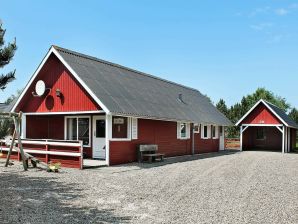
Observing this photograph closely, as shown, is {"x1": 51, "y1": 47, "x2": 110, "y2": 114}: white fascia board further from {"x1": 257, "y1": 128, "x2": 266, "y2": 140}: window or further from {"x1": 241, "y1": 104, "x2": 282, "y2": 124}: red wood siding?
{"x1": 257, "y1": 128, "x2": 266, "y2": 140}: window

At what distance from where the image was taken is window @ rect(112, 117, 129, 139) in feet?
59.0

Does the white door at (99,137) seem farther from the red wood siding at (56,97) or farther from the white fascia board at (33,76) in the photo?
the white fascia board at (33,76)

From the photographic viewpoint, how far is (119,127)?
60.1 feet

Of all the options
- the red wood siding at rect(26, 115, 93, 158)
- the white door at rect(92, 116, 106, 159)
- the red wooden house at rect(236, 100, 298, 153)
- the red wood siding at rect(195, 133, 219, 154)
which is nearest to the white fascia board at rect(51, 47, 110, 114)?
the white door at rect(92, 116, 106, 159)

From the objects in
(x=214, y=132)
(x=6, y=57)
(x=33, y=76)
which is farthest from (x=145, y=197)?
(x=214, y=132)

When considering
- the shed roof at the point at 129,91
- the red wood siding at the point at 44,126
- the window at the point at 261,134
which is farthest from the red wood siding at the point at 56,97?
the window at the point at 261,134

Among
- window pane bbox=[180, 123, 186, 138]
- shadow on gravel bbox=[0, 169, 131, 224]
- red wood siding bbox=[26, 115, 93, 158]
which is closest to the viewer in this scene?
shadow on gravel bbox=[0, 169, 131, 224]

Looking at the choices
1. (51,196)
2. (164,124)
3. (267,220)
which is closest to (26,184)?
(51,196)

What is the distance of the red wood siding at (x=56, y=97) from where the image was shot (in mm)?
17781

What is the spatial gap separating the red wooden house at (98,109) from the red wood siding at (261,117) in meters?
10.1

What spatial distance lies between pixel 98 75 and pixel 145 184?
9.03 m

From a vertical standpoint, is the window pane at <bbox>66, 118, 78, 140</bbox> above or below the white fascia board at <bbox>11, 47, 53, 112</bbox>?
below

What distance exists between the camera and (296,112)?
60.0m

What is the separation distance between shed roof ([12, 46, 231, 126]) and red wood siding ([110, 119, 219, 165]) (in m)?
0.74
